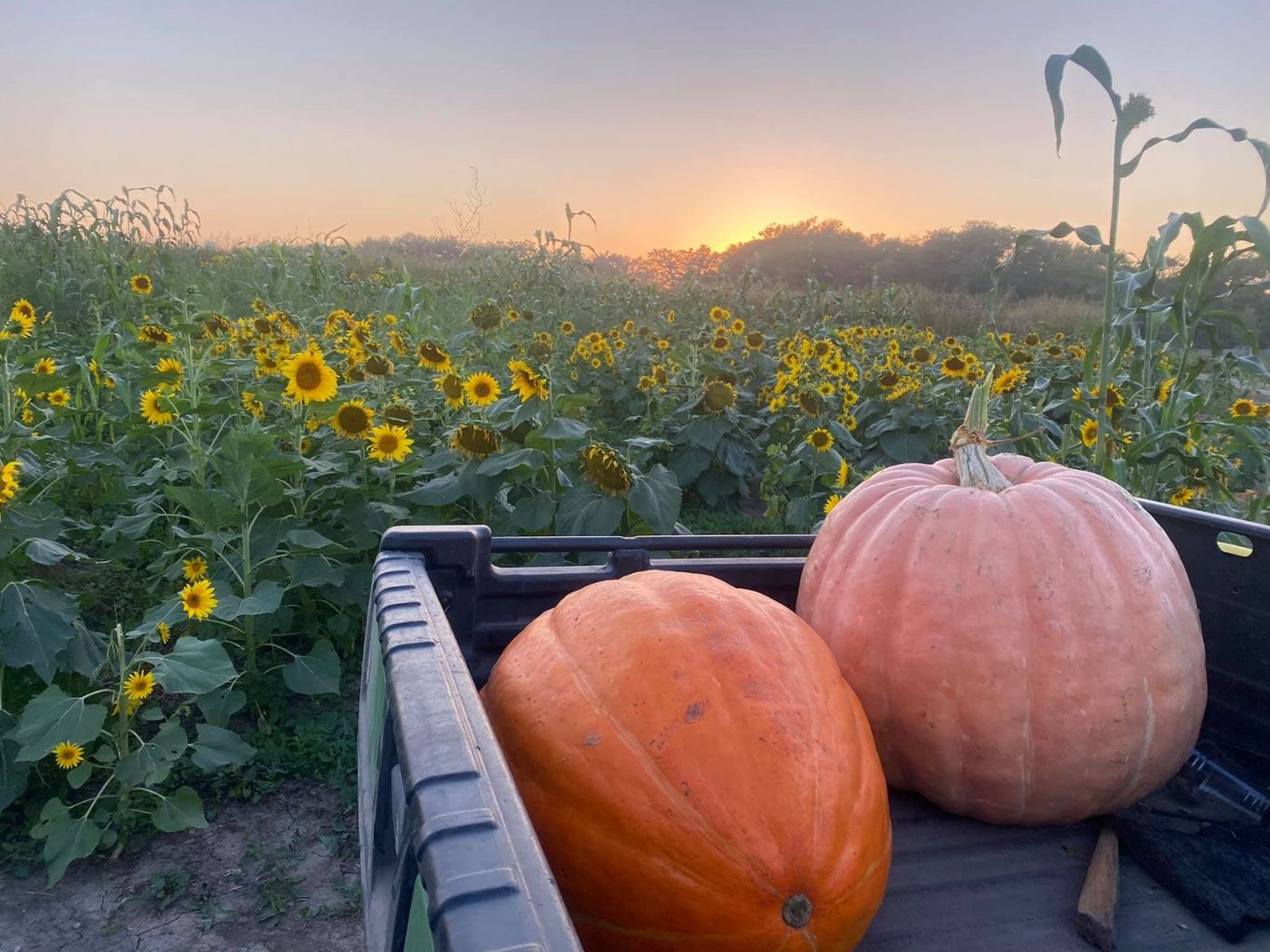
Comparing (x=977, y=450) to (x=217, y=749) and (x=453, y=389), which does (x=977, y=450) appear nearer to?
(x=217, y=749)

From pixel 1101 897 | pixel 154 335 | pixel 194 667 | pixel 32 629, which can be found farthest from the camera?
pixel 154 335

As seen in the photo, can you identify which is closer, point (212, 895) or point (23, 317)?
point (212, 895)

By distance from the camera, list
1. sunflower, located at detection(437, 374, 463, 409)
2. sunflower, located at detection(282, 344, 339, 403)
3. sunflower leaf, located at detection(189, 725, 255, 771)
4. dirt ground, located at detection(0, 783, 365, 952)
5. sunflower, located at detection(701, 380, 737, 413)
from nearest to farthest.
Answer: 1. dirt ground, located at detection(0, 783, 365, 952)
2. sunflower leaf, located at detection(189, 725, 255, 771)
3. sunflower, located at detection(282, 344, 339, 403)
4. sunflower, located at detection(437, 374, 463, 409)
5. sunflower, located at detection(701, 380, 737, 413)

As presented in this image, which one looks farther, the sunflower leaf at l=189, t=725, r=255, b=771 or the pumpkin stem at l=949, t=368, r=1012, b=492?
the sunflower leaf at l=189, t=725, r=255, b=771

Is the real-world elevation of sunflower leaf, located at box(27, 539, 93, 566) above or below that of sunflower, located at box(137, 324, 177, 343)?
below

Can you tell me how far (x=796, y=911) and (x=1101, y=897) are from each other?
61cm

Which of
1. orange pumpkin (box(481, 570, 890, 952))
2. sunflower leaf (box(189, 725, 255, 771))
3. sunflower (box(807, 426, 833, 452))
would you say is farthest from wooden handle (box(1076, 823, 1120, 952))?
sunflower (box(807, 426, 833, 452))

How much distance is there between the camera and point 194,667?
77.5 inches

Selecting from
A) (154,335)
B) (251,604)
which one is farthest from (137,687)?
(154,335)

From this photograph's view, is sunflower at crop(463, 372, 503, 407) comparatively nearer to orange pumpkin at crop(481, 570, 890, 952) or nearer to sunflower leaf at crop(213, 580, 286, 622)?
sunflower leaf at crop(213, 580, 286, 622)

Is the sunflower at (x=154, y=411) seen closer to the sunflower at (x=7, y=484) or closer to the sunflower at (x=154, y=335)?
the sunflower at (x=7, y=484)

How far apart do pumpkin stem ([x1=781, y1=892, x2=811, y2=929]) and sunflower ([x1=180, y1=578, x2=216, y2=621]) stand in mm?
1827

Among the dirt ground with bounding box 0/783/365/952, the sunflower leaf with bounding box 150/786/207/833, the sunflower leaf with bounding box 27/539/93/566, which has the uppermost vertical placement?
the sunflower leaf with bounding box 27/539/93/566

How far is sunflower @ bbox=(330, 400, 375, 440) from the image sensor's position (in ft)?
9.06
